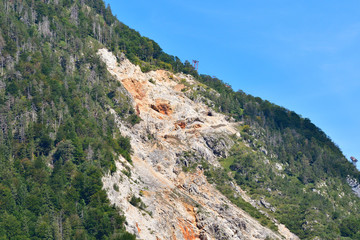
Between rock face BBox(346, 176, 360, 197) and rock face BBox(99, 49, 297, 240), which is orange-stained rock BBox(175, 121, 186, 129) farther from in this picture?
rock face BBox(346, 176, 360, 197)

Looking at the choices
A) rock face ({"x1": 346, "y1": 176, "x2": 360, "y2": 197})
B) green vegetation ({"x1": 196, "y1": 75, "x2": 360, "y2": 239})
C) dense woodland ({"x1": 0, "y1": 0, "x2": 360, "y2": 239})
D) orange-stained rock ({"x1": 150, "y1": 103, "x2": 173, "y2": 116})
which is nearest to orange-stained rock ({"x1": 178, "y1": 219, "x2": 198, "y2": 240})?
dense woodland ({"x1": 0, "y1": 0, "x2": 360, "y2": 239})

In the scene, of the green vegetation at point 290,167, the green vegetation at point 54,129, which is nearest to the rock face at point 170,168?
the green vegetation at point 54,129

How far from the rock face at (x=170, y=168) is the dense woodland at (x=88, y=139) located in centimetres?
388

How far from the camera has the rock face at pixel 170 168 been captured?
357 ft

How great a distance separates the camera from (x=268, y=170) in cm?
14700

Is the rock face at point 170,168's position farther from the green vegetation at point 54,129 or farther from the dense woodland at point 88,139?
the green vegetation at point 54,129

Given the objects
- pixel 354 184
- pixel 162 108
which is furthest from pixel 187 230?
pixel 354 184

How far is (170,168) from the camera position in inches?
5089

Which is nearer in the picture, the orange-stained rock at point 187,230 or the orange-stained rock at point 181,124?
the orange-stained rock at point 187,230

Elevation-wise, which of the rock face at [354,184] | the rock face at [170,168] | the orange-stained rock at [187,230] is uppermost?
the rock face at [354,184]

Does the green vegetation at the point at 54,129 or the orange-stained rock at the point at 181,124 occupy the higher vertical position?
the orange-stained rock at the point at 181,124

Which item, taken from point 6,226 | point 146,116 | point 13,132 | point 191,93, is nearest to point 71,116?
point 13,132

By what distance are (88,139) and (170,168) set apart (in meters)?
22.5

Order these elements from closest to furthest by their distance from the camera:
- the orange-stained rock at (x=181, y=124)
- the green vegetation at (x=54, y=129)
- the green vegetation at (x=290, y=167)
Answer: the green vegetation at (x=54, y=129) < the green vegetation at (x=290, y=167) < the orange-stained rock at (x=181, y=124)
